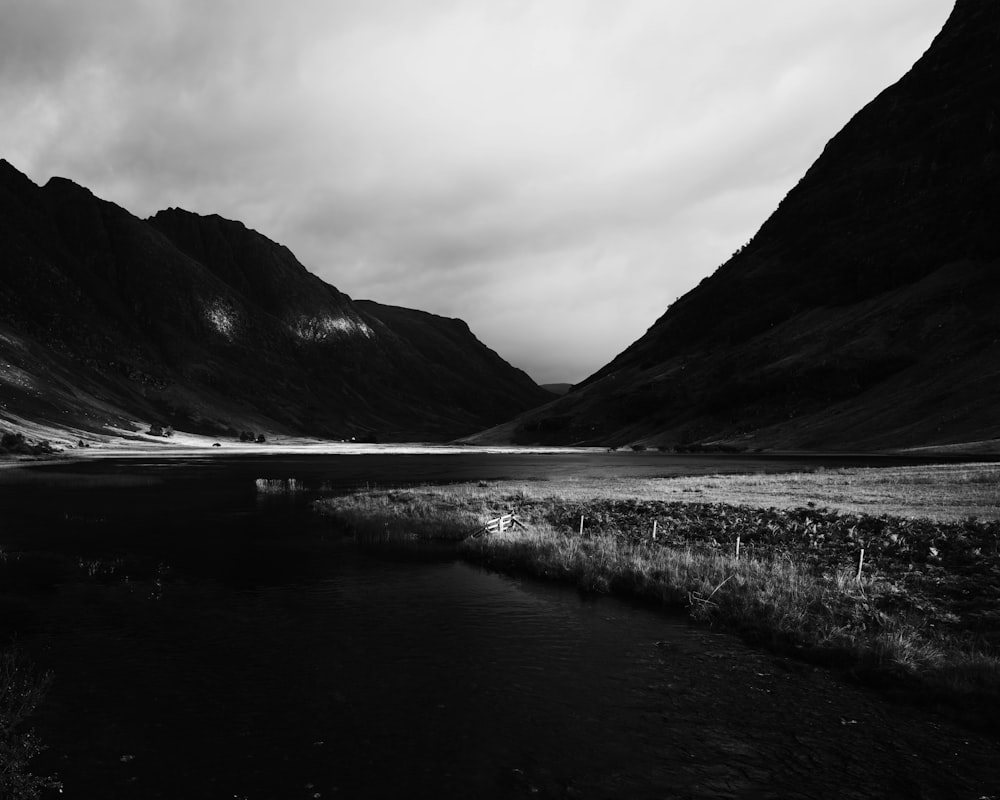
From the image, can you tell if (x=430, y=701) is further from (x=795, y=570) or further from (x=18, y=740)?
(x=795, y=570)

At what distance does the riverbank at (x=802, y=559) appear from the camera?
1744cm

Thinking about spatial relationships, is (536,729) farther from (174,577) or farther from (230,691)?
(174,577)

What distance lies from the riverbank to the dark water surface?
4.36ft

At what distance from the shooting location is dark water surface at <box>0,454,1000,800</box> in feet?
41.1

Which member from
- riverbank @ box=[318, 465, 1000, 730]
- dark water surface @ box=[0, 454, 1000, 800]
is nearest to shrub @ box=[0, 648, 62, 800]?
dark water surface @ box=[0, 454, 1000, 800]

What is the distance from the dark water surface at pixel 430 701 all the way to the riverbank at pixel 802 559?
133 centimetres

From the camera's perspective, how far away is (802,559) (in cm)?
2627

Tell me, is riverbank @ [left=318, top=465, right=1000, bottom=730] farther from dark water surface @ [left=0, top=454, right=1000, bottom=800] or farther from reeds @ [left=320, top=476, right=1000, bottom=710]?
dark water surface @ [left=0, top=454, right=1000, bottom=800]

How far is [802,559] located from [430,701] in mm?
17630

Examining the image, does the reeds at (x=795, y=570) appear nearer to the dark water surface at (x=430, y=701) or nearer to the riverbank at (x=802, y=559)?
the riverbank at (x=802, y=559)

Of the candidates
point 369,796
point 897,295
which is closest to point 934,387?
point 897,295

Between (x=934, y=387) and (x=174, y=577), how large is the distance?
15623cm

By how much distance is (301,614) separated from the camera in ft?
77.9

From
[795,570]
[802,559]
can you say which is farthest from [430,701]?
[802,559]
